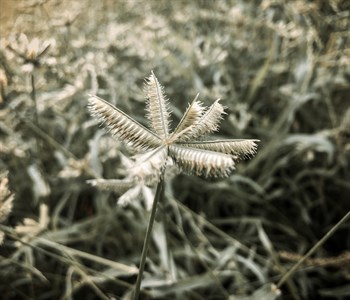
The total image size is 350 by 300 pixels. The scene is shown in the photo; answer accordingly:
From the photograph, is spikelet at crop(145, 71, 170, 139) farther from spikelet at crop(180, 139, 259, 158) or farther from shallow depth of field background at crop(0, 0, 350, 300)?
shallow depth of field background at crop(0, 0, 350, 300)

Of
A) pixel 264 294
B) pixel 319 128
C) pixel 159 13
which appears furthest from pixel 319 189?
pixel 159 13

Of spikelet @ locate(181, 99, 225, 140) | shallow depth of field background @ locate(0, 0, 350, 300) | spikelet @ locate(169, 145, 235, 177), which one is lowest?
shallow depth of field background @ locate(0, 0, 350, 300)

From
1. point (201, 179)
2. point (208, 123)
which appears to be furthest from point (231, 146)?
point (201, 179)

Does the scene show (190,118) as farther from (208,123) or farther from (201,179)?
(201,179)

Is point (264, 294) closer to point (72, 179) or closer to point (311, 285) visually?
point (311, 285)

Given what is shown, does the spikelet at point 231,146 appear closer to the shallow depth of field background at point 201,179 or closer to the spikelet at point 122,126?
the spikelet at point 122,126

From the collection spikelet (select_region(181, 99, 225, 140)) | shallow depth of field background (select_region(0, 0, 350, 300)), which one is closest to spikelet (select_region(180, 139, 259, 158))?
spikelet (select_region(181, 99, 225, 140))
